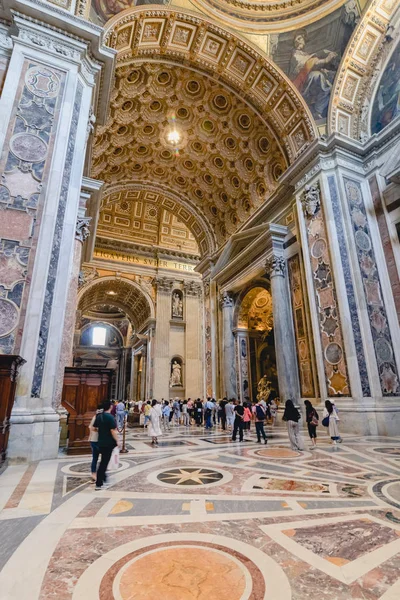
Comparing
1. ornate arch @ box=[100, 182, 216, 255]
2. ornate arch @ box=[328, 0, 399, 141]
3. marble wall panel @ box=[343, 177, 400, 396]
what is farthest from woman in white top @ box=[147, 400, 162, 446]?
ornate arch @ box=[100, 182, 216, 255]

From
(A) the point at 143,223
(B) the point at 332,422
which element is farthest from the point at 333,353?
(A) the point at 143,223

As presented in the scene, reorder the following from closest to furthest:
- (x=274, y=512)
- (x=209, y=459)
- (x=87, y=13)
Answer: (x=274, y=512) → (x=209, y=459) → (x=87, y=13)

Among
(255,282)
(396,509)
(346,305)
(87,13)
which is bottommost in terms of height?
(396,509)

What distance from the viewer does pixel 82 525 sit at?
2.57 metres

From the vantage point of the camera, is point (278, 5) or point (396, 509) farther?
point (278, 5)

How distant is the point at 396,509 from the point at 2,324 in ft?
19.3

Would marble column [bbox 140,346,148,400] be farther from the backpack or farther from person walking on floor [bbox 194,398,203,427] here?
the backpack

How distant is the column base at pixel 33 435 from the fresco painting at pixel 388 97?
12.5m

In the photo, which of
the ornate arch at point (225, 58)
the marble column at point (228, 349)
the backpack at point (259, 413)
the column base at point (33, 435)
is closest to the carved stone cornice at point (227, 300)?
the marble column at point (228, 349)

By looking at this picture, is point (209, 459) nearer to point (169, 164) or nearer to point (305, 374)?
point (305, 374)

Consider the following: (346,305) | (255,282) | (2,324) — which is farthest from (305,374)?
(2,324)

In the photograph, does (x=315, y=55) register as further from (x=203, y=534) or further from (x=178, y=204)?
(x=203, y=534)

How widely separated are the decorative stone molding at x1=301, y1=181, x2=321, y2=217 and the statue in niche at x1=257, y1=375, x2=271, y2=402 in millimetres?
7925

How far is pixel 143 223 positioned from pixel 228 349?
11463mm
